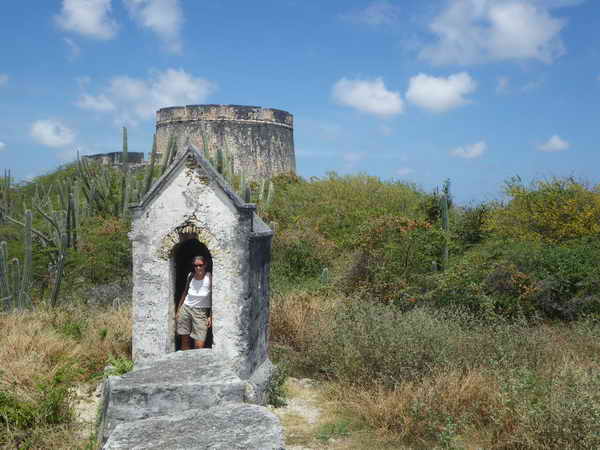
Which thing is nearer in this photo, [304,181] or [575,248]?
[575,248]

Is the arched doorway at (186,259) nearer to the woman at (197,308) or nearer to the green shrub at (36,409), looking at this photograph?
the woman at (197,308)

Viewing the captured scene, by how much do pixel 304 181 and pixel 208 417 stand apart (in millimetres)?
23110

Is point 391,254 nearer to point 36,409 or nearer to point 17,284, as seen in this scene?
point 36,409

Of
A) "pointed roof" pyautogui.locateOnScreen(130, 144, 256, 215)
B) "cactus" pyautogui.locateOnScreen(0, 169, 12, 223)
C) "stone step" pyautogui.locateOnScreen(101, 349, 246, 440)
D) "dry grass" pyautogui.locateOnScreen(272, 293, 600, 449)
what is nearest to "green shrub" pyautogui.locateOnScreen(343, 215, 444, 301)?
"dry grass" pyautogui.locateOnScreen(272, 293, 600, 449)

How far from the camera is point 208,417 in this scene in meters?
4.00

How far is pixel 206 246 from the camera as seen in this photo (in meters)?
7.24

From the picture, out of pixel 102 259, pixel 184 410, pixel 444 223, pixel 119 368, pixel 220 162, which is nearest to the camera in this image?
pixel 184 410

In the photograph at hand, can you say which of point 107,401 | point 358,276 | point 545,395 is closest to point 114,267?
point 358,276

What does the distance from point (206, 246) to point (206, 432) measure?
3.71m

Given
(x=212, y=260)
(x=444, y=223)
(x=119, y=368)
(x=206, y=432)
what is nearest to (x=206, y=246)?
(x=212, y=260)

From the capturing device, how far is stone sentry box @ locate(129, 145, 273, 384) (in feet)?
23.0

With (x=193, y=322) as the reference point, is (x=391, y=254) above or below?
above

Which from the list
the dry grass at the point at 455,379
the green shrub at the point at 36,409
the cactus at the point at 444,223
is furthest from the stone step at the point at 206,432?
the cactus at the point at 444,223

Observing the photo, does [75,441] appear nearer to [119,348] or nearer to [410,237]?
[119,348]
